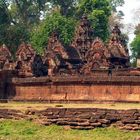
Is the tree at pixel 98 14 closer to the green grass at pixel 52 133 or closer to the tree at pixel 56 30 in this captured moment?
the tree at pixel 56 30

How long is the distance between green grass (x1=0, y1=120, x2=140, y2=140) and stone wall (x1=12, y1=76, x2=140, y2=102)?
28.2 ft

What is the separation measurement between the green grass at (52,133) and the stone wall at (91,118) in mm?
234

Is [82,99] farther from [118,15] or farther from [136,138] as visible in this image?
[118,15]

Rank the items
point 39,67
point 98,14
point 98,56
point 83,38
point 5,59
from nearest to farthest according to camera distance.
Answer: point 39,67, point 98,56, point 5,59, point 83,38, point 98,14

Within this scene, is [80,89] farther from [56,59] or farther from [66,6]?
[66,6]

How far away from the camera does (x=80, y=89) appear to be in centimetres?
2559

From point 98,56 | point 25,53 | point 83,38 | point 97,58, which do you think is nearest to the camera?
point 97,58

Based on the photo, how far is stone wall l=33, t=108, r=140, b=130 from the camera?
1481cm

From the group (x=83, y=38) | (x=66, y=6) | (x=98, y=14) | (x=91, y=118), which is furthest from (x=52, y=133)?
(x=66, y=6)

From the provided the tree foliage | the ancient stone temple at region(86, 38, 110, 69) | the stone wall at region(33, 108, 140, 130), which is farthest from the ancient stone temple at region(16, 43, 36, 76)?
the stone wall at region(33, 108, 140, 130)

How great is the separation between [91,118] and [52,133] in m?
1.38

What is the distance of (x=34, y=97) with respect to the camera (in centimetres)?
2731

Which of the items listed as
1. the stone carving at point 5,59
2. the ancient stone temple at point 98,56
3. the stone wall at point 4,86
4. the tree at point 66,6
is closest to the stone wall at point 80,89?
the stone wall at point 4,86

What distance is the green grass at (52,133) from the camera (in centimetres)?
1439
